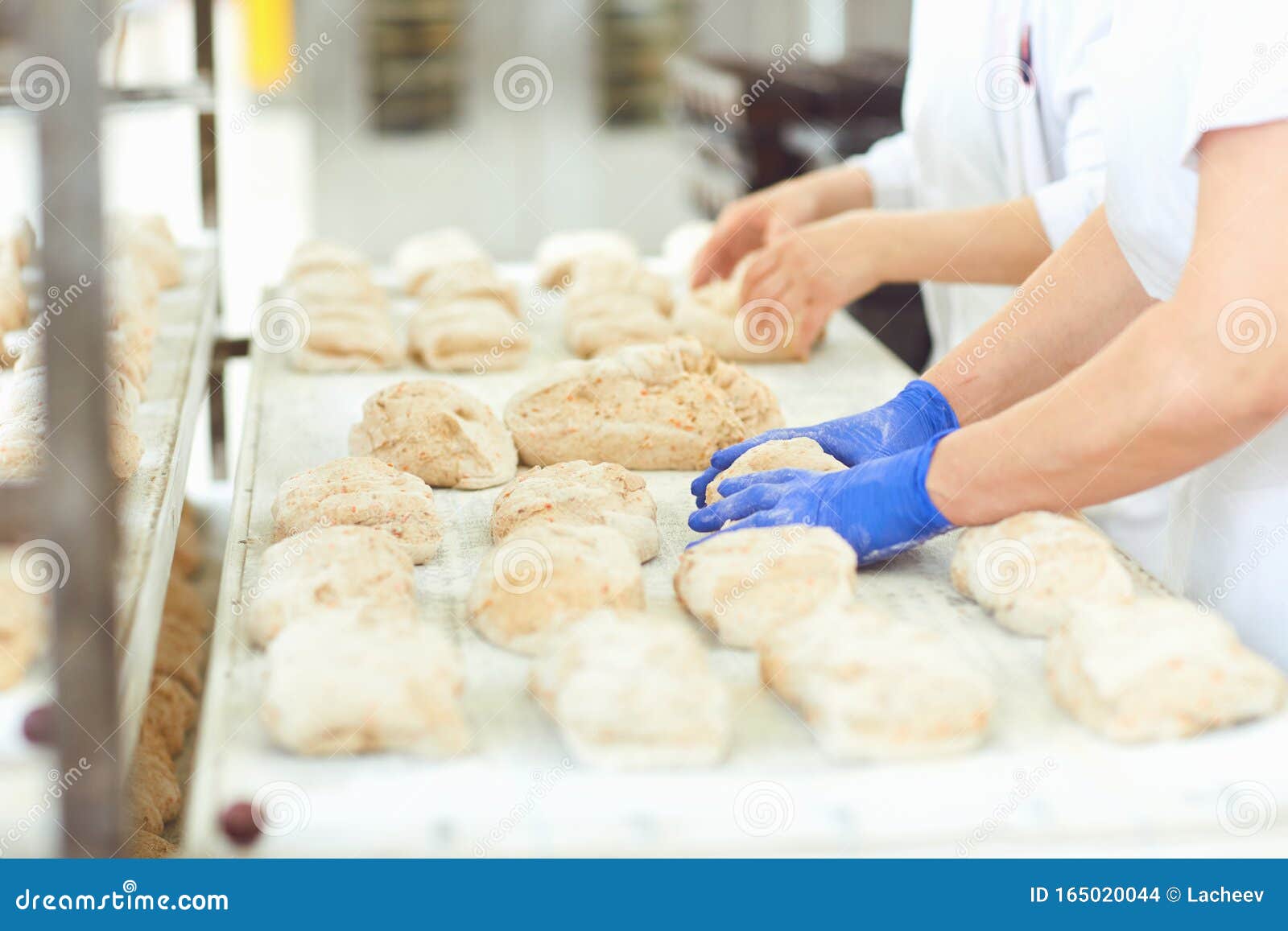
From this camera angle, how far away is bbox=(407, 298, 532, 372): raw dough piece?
263 cm

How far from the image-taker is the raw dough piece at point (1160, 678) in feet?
4.26

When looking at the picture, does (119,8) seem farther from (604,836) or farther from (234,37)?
(234,37)

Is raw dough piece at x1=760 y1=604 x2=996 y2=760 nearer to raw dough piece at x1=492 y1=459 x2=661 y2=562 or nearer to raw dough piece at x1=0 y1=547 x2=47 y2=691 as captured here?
raw dough piece at x1=492 y1=459 x2=661 y2=562

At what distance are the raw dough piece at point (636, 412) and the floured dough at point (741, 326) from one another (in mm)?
421

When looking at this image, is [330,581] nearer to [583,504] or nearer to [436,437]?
[583,504]

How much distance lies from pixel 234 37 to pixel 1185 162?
6.93 metres

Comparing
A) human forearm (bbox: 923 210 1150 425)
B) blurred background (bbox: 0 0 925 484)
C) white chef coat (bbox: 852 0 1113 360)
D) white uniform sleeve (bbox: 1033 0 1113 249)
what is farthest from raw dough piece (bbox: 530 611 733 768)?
blurred background (bbox: 0 0 925 484)

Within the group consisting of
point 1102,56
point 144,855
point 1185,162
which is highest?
point 1102,56

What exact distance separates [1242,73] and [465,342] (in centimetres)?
162

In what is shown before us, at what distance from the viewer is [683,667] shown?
129 centimetres

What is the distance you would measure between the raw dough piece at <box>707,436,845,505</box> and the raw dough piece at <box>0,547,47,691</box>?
0.90 m

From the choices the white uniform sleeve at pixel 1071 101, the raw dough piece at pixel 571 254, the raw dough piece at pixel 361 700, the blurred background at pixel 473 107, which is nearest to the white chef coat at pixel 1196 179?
the white uniform sleeve at pixel 1071 101

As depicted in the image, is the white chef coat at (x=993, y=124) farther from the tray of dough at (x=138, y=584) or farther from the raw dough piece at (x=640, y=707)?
the tray of dough at (x=138, y=584)
